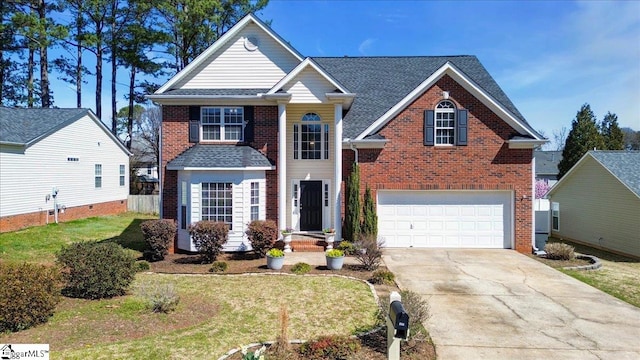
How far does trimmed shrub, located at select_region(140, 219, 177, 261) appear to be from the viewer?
1237cm

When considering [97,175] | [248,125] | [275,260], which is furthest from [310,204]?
[97,175]

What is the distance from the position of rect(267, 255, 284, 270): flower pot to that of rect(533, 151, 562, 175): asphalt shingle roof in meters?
37.8

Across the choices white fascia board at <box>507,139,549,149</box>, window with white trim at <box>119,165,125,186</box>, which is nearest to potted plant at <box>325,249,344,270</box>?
white fascia board at <box>507,139,549,149</box>

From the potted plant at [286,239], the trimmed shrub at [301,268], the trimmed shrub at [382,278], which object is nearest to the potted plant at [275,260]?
the trimmed shrub at [301,268]

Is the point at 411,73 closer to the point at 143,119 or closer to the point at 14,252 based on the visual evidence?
the point at 14,252

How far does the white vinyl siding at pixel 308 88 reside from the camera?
14102 millimetres

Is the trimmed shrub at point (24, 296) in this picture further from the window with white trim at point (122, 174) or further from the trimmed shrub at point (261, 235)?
the window with white trim at point (122, 174)

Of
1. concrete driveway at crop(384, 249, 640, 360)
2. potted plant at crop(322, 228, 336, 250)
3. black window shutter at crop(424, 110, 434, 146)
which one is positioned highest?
black window shutter at crop(424, 110, 434, 146)

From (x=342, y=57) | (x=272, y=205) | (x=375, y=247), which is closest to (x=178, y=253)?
(x=272, y=205)

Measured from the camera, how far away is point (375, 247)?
1134cm

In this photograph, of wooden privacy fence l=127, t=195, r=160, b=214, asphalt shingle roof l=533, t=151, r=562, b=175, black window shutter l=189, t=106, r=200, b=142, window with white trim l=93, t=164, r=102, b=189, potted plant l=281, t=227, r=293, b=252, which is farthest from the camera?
asphalt shingle roof l=533, t=151, r=562, b=175

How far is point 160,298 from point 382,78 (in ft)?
50.0

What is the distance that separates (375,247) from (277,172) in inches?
208

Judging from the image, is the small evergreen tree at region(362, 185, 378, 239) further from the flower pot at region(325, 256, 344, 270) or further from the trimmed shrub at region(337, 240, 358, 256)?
the flower pot at region(325, 256, 344, 270)
